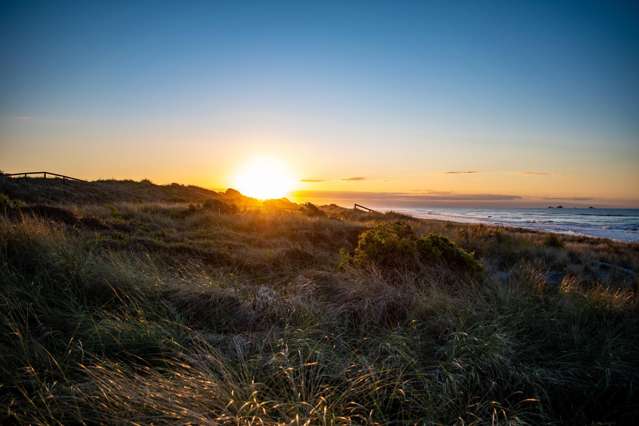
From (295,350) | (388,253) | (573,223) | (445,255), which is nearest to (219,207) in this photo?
(388,253)

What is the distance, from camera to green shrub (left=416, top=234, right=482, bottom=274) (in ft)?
21.9

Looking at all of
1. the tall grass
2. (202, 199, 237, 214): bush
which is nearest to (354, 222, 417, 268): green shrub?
the tall grass

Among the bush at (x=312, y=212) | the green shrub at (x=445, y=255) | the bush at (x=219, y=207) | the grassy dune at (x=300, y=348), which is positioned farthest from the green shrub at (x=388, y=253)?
the bush at (x=312, y=212)

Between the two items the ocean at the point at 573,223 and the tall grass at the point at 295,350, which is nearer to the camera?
the tall grass at the point at 295,350

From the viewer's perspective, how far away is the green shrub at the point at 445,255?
667 cm

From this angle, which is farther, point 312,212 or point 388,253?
point 312,212

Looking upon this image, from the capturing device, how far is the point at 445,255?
688 cm

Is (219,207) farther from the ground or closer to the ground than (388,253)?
farther from the ground

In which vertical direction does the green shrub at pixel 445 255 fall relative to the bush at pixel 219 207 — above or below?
below

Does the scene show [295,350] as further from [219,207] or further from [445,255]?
[219,207]

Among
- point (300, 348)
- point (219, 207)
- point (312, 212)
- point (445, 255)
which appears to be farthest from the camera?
point (312, 212)

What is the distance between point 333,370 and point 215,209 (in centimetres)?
1514

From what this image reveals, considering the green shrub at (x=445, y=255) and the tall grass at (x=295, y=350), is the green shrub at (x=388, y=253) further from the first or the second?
the tall grass at (x=295, y=350)

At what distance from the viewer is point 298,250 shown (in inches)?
348
